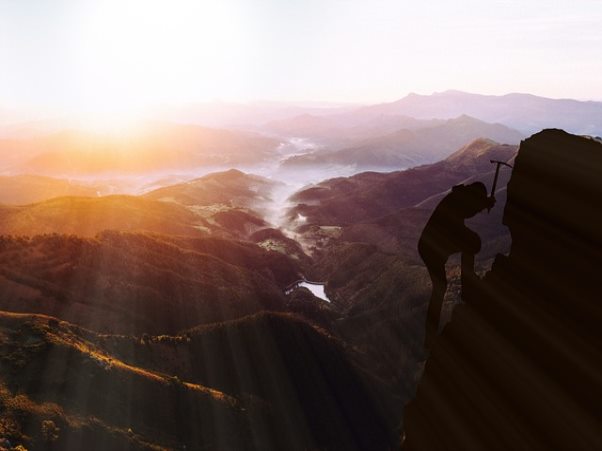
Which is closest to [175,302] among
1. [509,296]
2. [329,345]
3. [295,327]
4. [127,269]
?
[127,269]

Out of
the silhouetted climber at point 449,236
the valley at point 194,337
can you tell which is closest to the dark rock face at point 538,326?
the silhouetted climber at point 449,236

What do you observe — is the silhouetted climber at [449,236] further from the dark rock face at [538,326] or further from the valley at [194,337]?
the valley at [194,337]

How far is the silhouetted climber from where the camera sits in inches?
256

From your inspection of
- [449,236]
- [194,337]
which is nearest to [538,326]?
[449,236]

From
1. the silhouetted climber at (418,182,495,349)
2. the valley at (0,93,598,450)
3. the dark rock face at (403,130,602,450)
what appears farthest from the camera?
the valley at (0,93,598,450)

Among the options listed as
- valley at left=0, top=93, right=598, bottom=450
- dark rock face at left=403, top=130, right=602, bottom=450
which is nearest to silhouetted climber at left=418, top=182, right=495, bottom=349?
dark rock face at left=403, top=130, right=602, bottom=450

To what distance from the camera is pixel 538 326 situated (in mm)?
5305

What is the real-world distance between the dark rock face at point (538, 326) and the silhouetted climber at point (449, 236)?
1.57 ft

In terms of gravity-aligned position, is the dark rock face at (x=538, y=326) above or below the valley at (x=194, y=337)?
above

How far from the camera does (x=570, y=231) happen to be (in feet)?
16.8

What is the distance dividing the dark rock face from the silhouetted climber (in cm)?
48

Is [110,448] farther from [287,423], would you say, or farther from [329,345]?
[329,345]

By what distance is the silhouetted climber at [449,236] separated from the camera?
21.4 ft

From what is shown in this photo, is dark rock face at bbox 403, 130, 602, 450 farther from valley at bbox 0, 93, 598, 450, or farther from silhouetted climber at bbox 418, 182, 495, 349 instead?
valley at bbox 0, 93, 598, 450
